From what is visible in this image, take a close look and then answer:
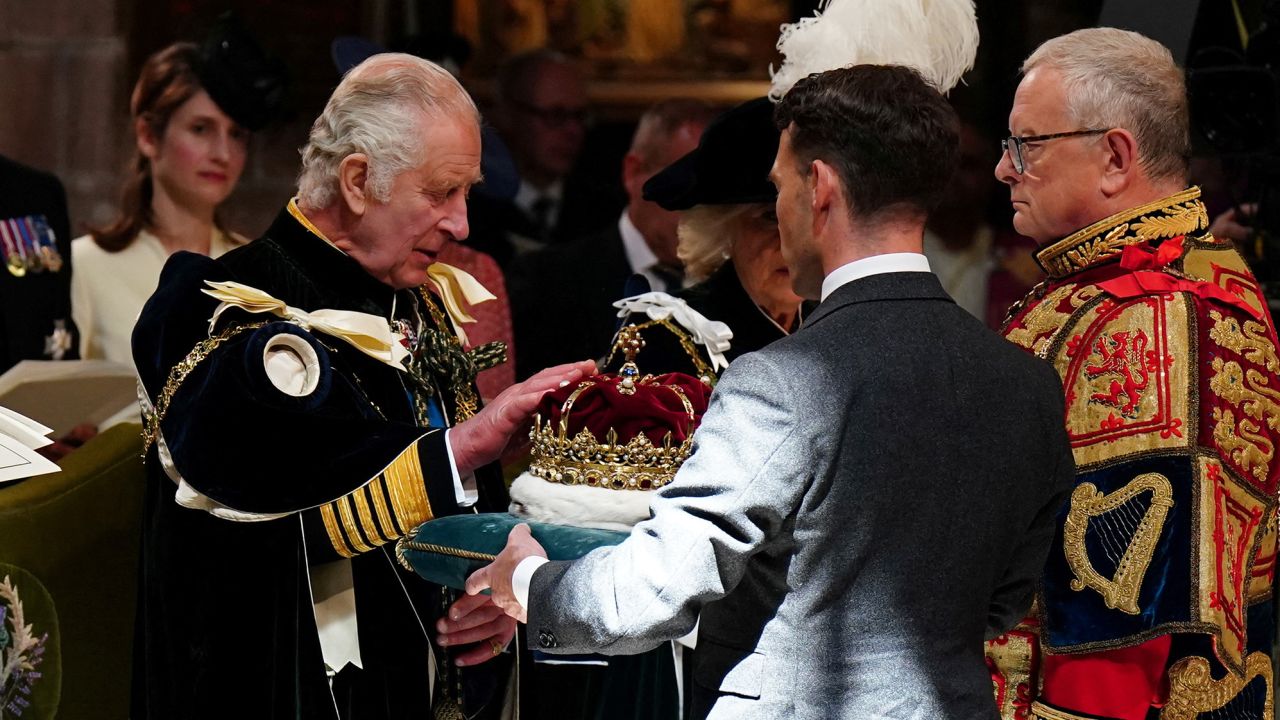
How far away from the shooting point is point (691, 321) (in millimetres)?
2760

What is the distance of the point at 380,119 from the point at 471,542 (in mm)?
799

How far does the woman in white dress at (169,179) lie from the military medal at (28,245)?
0.38 feet

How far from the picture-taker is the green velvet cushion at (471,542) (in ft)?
6.87

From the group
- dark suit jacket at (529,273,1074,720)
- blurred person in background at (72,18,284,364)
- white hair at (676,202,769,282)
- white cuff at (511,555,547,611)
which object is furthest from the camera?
blurred person in background at (72,18,284,364)

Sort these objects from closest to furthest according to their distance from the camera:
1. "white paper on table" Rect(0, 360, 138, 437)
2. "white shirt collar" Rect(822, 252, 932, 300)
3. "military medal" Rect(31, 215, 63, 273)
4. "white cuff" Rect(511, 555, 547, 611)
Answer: "white shirt collar" Rect(822, 252, 932, 300), "white cuff" Rect(511, 555, 547, 611), "white paper on table" Rect(0, 360, 138, 437), "military medal" Rect(31, 215, 63, 273)

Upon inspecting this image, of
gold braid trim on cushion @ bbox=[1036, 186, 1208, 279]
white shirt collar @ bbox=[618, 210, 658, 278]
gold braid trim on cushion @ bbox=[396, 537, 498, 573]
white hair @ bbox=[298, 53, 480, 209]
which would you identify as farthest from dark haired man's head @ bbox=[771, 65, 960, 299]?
white shirt collar @ bbox=[618, 210, 658, 278]

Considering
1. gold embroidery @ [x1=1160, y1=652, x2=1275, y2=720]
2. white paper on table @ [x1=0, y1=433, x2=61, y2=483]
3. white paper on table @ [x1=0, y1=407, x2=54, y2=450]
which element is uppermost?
white paper on table @ [x1=0, y1=407, x2=54, y2=450]

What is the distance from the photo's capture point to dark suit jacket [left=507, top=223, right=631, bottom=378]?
4484 mm

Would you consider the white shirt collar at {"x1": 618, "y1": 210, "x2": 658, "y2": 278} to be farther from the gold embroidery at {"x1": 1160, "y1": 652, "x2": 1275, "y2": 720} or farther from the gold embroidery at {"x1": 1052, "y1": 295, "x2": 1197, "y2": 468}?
the gold embroidery at {"x1": 1160, "y1": 652, "x2": 1275, "y2": 720}

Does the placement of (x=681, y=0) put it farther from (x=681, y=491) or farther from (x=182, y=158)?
(x=681, y=491)

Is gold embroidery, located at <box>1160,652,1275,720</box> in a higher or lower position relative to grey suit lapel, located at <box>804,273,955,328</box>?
lower

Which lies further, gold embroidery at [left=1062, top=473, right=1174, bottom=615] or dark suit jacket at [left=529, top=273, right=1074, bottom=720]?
gold embroidery at [left=1062, top=473, right=1174, bottom=615]

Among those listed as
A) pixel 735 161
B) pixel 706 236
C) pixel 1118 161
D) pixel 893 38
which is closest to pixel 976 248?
pixel 706 236

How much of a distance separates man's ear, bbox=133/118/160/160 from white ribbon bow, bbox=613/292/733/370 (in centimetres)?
218
